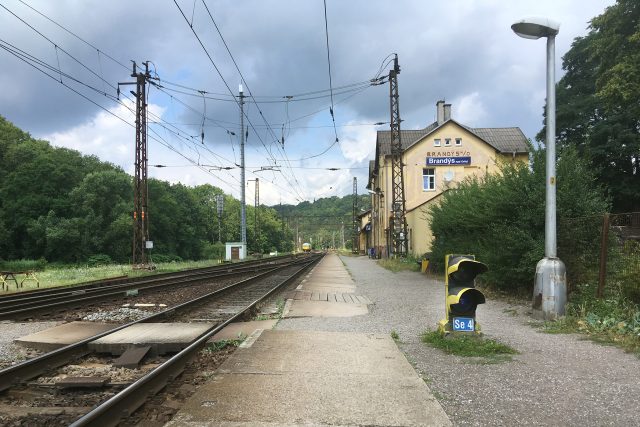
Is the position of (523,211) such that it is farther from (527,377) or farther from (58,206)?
(58,206)

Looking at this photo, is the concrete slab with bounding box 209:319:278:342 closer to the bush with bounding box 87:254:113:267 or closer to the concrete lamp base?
the concrete lamp base

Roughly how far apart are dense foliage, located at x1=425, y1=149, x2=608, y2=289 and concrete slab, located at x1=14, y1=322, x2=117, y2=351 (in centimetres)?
888

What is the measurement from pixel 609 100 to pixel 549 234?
1944 centimetres

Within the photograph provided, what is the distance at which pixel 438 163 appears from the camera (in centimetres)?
4744

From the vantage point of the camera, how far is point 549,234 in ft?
30.7

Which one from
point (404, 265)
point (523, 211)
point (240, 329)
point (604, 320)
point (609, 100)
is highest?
point (609, 100)

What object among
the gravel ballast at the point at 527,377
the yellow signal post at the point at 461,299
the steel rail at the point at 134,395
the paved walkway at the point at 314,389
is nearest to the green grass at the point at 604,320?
the gravel ballast at the point at 527,377

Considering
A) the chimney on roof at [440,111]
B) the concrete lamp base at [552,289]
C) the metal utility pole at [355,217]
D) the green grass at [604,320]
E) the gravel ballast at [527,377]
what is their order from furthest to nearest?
1. the metal utility pole at [355,217]
2. the chimney on roof at [440,111]
3. the concrete lamp base at [552,289]
4. the green grass at [604,320]
5. the gravel ballast at [527,377]

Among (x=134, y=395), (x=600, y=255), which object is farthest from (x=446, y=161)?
(x=134, y=395)

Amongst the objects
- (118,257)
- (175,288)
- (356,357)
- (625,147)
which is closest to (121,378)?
(356,357)

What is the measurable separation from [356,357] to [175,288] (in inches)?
502

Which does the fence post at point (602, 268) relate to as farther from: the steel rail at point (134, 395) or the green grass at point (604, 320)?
the steel rail at point (134, 395)

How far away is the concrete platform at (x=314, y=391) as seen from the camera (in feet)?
13.7

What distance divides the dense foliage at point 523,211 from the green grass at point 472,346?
461 centimetres
